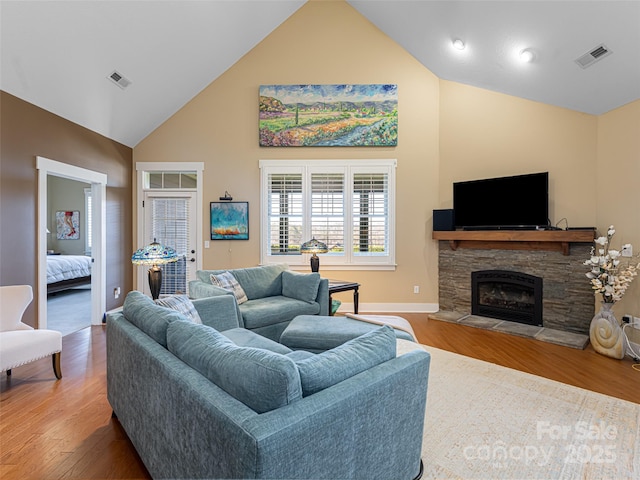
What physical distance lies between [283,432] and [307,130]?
5003 millimetres

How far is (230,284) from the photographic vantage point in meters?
3.76

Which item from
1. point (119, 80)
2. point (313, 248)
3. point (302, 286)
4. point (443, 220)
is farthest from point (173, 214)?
point (443, 220)

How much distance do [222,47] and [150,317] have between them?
4.63 metres

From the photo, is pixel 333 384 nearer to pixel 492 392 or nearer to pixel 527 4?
pixel 492 392

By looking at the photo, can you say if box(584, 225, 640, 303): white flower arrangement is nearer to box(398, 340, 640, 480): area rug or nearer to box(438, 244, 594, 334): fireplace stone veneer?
box(438, 244, 594, 334): fireplace stone veneer

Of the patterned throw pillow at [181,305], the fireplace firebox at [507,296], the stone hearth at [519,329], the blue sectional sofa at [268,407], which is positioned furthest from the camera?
the fireplace firebox at [507,296]

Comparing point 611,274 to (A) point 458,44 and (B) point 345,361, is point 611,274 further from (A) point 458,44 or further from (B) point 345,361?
(B) point 345,361

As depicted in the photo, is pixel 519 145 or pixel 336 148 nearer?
pixel 519 145

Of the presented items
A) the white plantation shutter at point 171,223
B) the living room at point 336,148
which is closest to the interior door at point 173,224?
the white plantation shutter at point 171,223

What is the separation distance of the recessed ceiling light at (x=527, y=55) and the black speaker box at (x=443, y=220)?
2.12 m

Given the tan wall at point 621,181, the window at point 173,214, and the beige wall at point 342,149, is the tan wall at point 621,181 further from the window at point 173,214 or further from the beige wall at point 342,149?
the window at point 173,214

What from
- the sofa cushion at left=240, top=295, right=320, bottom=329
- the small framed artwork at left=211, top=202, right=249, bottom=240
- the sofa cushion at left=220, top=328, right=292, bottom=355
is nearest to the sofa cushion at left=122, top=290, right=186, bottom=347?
the sofa cushion at left=220, top=328, right=292, bottom=355

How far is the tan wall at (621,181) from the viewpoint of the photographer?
351 cm

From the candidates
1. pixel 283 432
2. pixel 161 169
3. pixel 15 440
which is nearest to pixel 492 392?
pixel 283 432
